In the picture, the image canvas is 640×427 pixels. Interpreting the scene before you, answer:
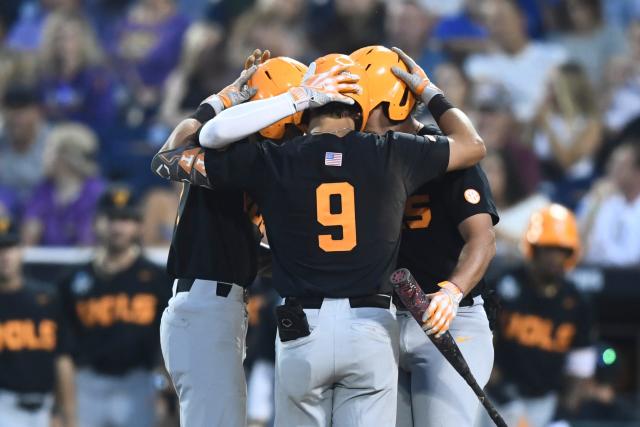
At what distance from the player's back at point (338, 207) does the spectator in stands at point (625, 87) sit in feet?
17.1

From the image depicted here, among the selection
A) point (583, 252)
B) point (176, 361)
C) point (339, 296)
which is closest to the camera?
point (339, 296)

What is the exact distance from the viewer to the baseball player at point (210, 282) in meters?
4.52

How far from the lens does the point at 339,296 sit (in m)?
4.17

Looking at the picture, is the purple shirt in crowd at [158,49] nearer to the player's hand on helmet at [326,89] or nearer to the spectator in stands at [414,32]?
the spectator in stands at [414,32]

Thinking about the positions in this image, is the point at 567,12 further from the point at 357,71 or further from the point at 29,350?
the point at 357,71

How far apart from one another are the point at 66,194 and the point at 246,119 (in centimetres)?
575

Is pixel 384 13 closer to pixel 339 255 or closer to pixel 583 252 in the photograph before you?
pixel 583 252

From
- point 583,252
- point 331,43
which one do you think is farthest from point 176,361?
point 331,43

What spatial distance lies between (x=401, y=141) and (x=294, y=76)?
692 mm

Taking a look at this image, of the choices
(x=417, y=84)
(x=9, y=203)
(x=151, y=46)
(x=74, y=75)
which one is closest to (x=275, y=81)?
(x=417, y=84)

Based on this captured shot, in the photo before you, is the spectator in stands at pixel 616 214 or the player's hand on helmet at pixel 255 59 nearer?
the player's hand on helmet at pixel 255 59

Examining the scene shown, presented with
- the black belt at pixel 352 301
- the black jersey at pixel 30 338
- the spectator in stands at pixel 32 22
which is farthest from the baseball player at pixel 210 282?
the spectator in stands at pixel 32 22

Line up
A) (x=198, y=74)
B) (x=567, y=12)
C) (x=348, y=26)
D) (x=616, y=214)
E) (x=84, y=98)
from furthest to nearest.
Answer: (x=84, y=98) < (x=198, y=74) < (x=348, y=26) < (x=567, y=12) < (x=616, y=214)

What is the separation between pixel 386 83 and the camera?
178 inches
